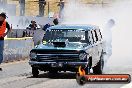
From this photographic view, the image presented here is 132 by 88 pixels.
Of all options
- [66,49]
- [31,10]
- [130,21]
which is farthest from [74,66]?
[31,10]

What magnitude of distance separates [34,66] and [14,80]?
1011mm

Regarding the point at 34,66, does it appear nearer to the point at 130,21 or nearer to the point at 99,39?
the point at 99,39

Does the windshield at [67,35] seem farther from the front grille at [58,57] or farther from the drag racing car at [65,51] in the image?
the front grille at [58,57]

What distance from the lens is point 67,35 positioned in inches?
596

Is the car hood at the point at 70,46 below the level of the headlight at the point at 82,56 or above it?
above

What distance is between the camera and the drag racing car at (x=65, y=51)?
1403 centimetres

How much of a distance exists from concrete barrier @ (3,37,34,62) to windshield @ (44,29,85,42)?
5.67m

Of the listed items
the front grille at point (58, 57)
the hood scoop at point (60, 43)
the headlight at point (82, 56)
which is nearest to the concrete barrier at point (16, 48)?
the hood scoop at point (60, 43)

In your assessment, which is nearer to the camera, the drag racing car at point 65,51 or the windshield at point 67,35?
the drag racing car at point 65,51

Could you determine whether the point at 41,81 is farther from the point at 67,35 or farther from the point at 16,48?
the point at 16,48

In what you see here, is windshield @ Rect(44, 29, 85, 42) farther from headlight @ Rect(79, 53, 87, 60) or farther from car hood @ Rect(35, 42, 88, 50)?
headlight @ Rect(79, 53, 87, 60)

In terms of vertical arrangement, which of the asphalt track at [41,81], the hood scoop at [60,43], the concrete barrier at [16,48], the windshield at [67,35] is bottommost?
the asphalt track at [41,81]

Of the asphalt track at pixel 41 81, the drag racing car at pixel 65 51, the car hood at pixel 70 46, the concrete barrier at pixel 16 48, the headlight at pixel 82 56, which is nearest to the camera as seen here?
the asphalt track at pixel 41 81

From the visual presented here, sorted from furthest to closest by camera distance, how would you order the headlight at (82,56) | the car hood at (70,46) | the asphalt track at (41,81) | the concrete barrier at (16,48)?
the concrete barrier at (16,48), the car hood at (70,46), the headlight at (82,56), the asphalt track at (41,81)
